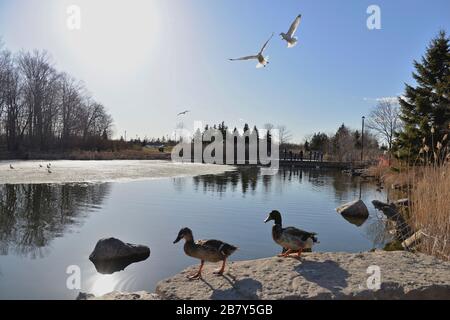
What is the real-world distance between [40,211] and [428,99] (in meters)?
23.0

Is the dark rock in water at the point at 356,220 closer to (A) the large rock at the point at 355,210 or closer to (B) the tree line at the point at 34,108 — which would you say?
(A) the large rock at the point at 355,210

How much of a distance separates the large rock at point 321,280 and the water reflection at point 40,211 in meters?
4.26

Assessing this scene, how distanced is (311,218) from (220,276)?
7763 millimetres

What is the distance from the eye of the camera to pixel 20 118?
50469mm

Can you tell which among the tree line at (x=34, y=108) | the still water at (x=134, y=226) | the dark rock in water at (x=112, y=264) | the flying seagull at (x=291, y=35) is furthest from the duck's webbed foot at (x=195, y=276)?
the tree line at (x=34, y=108)

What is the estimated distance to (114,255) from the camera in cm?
735

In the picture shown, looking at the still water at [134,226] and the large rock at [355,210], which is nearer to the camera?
the still water at [134,226]

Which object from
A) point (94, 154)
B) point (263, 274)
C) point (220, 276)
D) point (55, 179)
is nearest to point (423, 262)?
point (263, 274)

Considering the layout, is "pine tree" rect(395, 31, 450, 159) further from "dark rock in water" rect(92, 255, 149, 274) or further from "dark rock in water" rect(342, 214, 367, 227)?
"dark rock in water" rect(92, 255, 149, 274)

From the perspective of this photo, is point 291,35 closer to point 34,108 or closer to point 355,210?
point 355,210

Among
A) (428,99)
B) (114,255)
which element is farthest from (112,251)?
(428,99)

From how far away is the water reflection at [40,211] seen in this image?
27.1ft

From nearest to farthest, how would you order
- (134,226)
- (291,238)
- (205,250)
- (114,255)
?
1. (205,250)
2. (291,238)
3. (114,255)
4. (134,226)

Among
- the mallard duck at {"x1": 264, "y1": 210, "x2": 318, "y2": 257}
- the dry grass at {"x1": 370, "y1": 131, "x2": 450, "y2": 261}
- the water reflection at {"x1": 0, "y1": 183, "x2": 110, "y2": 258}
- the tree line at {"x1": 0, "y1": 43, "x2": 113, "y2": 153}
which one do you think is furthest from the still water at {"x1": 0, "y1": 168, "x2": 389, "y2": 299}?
the tree line at {"x1": 0, "y1": 43, "x2": 113, "y2": 153}
